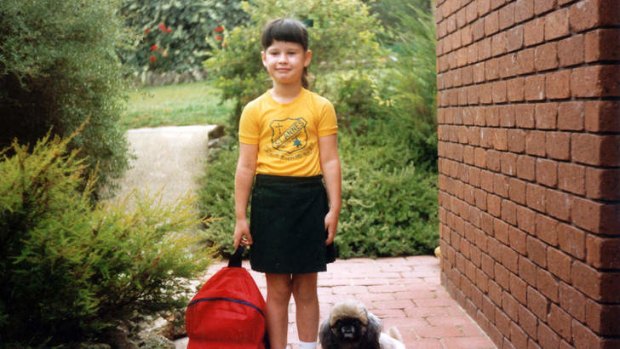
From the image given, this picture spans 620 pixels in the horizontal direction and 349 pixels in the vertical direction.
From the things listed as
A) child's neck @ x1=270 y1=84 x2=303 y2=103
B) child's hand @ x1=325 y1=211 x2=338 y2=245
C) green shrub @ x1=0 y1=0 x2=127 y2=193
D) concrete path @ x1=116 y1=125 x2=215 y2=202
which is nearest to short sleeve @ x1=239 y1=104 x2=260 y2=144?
child's neck @ x1=270 y1=84 x2=303 y2=103

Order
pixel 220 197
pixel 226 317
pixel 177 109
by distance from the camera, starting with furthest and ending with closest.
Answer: pixel 177 109 → pixel 220 197 → pixel 226 317

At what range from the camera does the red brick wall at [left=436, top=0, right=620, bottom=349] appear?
2.44m

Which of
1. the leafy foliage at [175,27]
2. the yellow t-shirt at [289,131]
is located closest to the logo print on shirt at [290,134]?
the yellow t-shirt at [289,131]

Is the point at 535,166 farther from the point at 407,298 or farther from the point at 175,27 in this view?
the point at 175,27

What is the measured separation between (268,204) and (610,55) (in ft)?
5.23

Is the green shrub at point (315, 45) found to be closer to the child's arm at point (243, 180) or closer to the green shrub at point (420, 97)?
the green shrub at point (420, 97)

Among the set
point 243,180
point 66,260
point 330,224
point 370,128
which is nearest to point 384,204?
point 370,128

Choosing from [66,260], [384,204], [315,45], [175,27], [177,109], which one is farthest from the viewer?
[175,27]

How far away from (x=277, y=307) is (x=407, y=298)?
5.96 feet

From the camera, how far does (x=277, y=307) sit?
340 centimetres

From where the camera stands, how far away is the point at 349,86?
30.5 feet

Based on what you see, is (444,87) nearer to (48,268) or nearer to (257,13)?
(48,268)

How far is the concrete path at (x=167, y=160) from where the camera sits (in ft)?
27.1

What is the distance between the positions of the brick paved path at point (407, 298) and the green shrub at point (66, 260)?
3.48 feet
